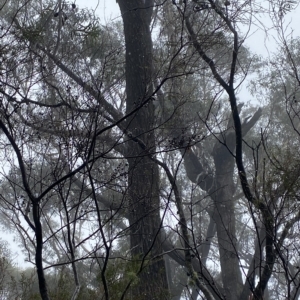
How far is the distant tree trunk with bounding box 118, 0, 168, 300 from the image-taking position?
481cm

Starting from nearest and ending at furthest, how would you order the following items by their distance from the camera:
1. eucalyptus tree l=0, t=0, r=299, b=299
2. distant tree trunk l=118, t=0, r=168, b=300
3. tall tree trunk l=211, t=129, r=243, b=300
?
1. eucalyptus tree l=0, t=0, r=299, b=299
2. distant tree trunk l=118, t=0, r=168, b=300
3. tall tree trunk l=211, t=129, r=243, b=300

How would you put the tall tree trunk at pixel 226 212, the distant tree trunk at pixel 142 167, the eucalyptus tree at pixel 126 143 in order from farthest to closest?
1. the tall tree trunk at pixel 226 212
2. the distant tree trunk at pixel 142 167
3. the eucalyptus tree at pixel 126 143

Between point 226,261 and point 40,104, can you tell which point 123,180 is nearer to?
point 40,104

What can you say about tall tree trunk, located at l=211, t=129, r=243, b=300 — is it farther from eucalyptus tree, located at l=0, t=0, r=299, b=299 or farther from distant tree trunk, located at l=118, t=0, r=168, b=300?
distant tree trunk, located at l=118, t=0, r=168, b=300

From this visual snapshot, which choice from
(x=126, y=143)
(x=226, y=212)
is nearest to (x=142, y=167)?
(x=126, y=143)

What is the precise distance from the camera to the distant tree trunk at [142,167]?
15.8ft

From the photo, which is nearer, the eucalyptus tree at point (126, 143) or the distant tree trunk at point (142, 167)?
the eucalyptus tree at point (126, 143)

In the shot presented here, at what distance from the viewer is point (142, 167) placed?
6023 mm

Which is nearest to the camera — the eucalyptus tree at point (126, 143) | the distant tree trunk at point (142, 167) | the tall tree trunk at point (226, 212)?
the eucalyptus tree at point (126, 143)

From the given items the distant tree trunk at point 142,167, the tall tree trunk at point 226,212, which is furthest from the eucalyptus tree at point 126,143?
the tall tree trunk at point 226,212

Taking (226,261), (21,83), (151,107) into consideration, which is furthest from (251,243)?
(21,83)

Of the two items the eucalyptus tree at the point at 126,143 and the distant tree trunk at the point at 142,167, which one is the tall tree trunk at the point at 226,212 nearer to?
the eucalyptus tree at the point at 126,143

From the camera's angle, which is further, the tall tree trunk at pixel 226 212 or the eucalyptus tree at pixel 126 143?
the tall tree trunk at pixel 226 212

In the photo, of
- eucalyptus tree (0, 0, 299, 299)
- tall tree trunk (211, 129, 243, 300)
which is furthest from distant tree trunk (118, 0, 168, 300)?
tall tree trunk (211, 129, 243, 300)
